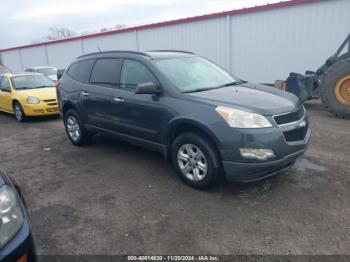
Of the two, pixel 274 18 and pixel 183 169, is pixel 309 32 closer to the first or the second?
pixel 274 18

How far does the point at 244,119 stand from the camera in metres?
3.58

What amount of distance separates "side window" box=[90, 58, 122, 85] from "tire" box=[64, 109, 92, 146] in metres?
0.93

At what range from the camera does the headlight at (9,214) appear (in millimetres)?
2060

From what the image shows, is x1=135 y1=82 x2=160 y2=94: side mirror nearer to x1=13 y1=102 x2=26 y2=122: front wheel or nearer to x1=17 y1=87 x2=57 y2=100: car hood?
x1=17 y1=87 x2=57 y2=100: car hood

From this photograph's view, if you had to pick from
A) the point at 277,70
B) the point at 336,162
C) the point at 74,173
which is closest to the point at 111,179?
the point at 74,173

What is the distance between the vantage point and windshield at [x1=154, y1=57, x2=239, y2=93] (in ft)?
14.4

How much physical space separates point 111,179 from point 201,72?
2098 mm

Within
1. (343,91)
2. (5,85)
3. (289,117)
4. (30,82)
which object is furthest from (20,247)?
(5,85)

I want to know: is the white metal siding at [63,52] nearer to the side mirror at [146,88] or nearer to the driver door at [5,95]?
the driver door at [5,95]

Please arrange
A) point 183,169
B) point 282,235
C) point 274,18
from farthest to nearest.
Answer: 1. point 274,18
2. point 183,169
3. point 282,235

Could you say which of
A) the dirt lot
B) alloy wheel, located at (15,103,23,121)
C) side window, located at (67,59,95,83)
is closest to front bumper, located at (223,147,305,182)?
the dirt lot

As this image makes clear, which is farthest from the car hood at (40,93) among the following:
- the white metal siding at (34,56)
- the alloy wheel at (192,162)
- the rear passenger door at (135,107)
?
the white metal siding at (34,56)

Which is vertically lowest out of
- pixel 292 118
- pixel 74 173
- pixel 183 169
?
pixel 74 173

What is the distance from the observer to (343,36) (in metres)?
10.0
